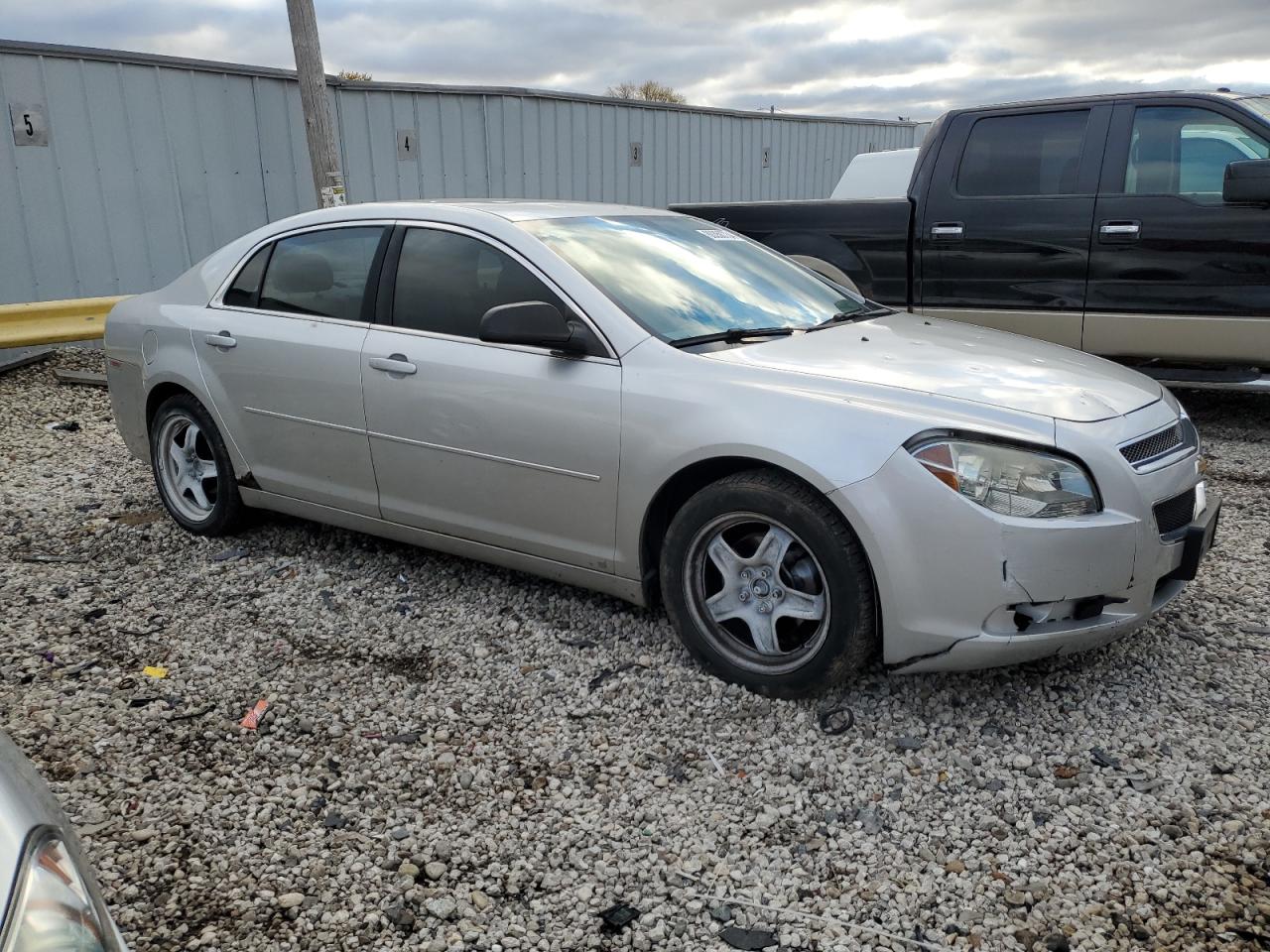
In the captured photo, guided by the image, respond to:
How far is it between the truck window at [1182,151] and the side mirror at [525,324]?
4.52 meters

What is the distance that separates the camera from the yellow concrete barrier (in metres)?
8.38

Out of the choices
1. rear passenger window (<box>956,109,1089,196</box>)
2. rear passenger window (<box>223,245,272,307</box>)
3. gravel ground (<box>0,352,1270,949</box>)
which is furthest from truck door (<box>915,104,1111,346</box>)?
rear passenger window (<box>223,245,272,307</box>)

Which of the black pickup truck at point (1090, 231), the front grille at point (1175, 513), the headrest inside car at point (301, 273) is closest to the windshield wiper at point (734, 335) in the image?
the front grille at point (1175, 513)

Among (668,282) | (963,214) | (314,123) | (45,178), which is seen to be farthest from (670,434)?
(45,178)

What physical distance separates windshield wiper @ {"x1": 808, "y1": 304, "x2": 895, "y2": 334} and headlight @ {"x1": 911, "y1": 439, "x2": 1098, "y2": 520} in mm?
1023

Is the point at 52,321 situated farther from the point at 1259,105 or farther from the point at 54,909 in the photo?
the point at 1259,105

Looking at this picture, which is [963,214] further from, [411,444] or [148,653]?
[148,653]

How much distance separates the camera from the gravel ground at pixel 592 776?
2.44 meters

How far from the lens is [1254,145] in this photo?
609cm

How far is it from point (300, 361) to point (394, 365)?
21.6 inches

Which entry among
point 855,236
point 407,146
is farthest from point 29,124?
point 855,236

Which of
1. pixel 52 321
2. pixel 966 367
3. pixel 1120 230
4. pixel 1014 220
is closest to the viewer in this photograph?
pixel 966 367

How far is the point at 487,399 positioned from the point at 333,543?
1.64 meters

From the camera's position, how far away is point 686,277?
12.9 feet
